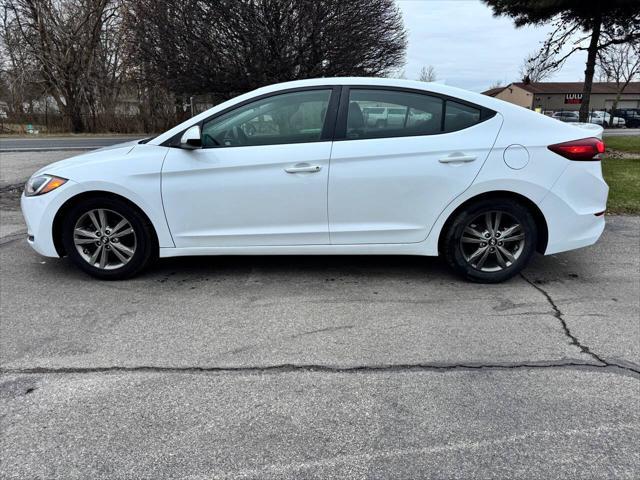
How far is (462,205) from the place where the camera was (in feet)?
13.6

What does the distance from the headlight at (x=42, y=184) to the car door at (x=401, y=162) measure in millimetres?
2313

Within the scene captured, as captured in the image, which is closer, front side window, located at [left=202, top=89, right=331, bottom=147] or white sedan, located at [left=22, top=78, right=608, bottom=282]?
white sedan, located at [left=22, top=78, right=608, bottom=282]

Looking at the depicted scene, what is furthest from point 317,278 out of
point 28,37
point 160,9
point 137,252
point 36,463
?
point 28,37

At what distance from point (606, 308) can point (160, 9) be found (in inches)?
696

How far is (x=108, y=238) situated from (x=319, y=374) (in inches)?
Result: 95.5

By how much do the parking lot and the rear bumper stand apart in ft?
1.44

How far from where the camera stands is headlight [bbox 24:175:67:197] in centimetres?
418

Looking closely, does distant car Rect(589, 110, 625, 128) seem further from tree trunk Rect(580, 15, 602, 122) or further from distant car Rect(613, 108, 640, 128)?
tree trunk Rect(580, 15, 602, 122)

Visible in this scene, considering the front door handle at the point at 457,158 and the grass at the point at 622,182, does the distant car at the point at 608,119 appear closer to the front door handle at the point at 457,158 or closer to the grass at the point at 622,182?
the grass at the point at 622,182

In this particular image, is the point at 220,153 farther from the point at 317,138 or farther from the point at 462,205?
the point at 462,205

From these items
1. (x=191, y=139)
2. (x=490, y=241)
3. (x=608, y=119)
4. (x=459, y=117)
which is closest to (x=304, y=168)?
(x=191, y=139)

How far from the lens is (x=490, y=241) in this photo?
423cm

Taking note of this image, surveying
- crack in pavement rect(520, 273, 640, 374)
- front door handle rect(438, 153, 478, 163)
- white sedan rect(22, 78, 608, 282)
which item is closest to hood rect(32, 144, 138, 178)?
white sedan rect(22, 78, 608, 282)

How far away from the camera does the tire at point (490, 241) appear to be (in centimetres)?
414
